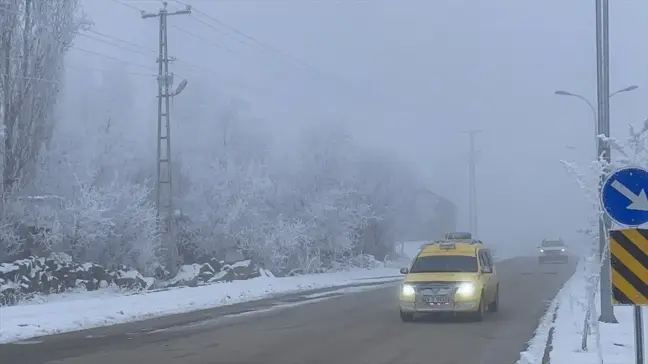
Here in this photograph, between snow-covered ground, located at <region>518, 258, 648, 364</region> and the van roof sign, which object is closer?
snow-covered ground, located at <region>518, 258, 648, 364</region>

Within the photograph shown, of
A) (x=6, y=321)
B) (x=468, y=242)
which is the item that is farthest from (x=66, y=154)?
(x=468, y=242)

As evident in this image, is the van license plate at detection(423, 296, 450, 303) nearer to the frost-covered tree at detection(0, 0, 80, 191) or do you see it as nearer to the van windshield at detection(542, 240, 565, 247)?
the frost-covered tree at detection(0, 0, 80, 191)

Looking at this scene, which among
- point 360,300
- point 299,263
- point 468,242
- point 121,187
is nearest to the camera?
point 468,242

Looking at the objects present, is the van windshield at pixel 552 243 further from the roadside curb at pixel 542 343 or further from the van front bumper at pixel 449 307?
the van front bumper at pixel 449 307

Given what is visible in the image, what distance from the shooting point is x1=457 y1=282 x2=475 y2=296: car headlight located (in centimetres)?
2078

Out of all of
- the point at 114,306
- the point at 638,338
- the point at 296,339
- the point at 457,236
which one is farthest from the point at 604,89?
the point at 114,306

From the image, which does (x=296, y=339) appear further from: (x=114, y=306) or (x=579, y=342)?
(x=114, y=306)

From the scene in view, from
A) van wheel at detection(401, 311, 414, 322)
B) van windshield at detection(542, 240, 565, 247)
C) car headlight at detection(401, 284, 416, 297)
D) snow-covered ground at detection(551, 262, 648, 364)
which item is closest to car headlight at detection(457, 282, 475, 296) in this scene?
car headlight at detection(401, 284, 416, 297)

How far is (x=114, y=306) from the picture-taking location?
2550 centimetres

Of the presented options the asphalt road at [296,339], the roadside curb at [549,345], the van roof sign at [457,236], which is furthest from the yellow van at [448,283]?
the van roof sign at [457,236]

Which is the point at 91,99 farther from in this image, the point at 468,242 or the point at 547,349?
the point at 547,349

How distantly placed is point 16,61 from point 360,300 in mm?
17677

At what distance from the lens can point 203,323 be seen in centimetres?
2184

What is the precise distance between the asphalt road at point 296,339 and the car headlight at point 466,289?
0.72 m
